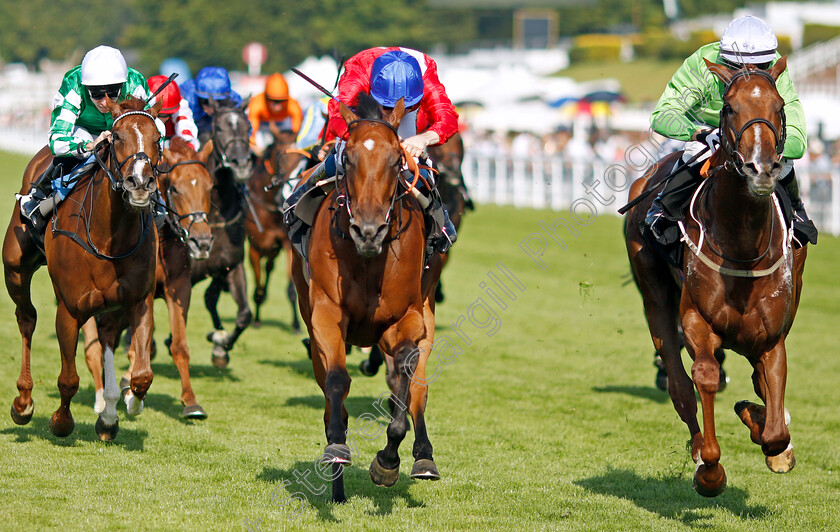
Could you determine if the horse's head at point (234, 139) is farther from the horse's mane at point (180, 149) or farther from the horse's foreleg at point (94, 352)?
the horse's foreleg at point (94, 352)

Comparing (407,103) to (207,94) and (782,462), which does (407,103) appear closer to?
(782,462)

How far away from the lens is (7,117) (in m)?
56.5

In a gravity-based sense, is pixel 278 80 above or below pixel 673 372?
above

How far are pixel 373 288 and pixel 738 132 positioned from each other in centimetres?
186

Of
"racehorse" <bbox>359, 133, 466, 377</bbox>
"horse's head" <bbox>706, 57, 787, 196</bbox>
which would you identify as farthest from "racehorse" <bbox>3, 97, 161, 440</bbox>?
"racehorse" <bbox>359, 133, 466, 377</bbox>

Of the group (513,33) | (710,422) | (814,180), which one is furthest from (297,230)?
(513,33)

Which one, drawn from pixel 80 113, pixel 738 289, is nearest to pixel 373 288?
pixel 738 289

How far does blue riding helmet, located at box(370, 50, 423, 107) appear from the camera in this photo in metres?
5.70

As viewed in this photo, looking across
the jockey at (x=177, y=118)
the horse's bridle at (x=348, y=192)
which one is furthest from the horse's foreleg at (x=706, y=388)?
the jockey at (x=177, y=118)

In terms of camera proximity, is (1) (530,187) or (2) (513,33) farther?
(2) (513,33)

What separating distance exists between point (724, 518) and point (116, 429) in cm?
358

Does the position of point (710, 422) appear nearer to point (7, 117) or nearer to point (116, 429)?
point (116, 429)

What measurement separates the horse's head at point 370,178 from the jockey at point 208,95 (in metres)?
5.17

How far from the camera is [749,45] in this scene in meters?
5.62
